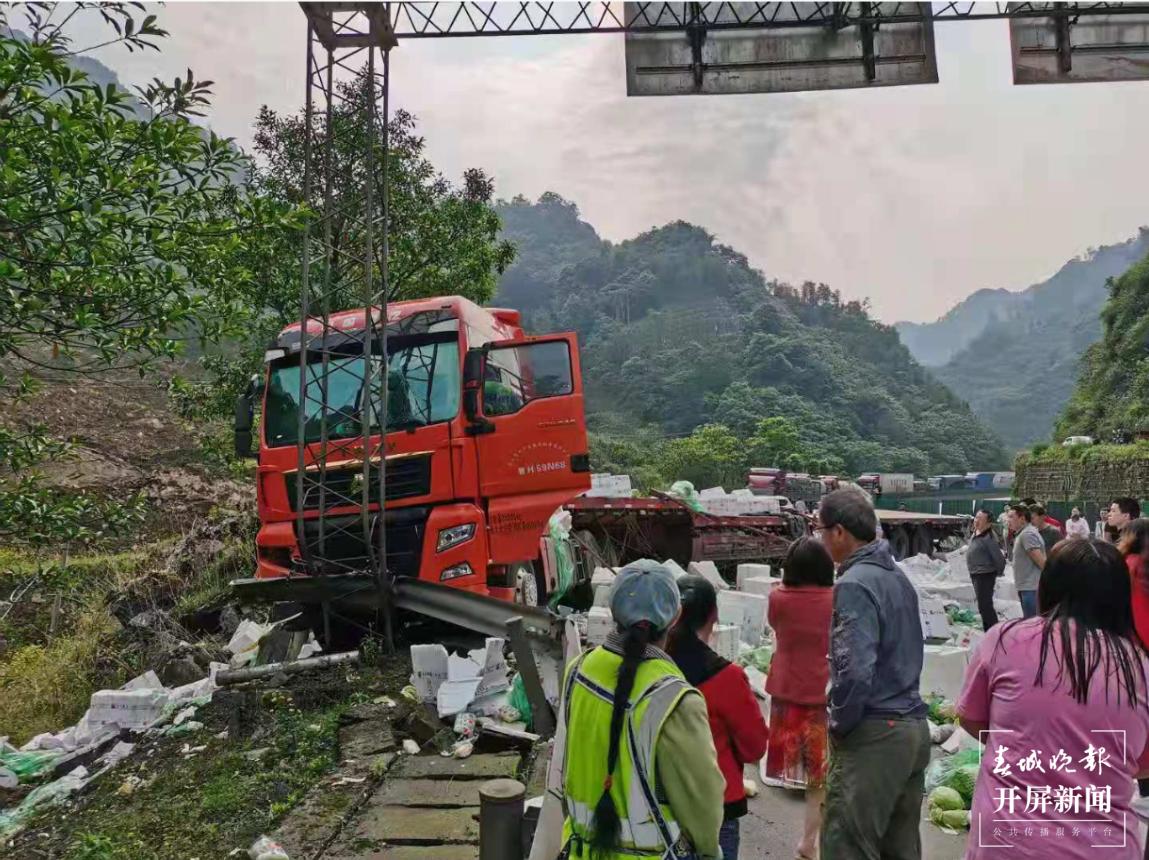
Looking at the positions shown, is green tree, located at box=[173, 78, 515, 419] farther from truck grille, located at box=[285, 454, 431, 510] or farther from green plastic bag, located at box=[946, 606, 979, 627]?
green plastic bag, located at box=[946, 606, 979, 627]

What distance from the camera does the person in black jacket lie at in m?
8.23

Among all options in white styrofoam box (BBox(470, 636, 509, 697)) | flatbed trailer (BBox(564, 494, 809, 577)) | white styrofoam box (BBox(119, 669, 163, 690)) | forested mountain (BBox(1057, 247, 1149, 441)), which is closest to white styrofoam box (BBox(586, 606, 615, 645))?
white styrofoam box (BBox(470, 636, 509, 697))

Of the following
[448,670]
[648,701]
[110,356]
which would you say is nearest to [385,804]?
[448,670]

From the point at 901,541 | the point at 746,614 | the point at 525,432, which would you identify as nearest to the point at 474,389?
the point at 525,432

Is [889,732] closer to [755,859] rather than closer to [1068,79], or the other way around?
[755,859]

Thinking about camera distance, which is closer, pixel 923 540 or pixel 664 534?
pixel 664 534

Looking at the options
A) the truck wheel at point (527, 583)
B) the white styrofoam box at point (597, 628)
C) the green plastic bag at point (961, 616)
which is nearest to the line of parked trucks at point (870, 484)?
the green plastic bag at point (961, 616)

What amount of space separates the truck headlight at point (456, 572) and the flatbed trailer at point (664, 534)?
14.4ft

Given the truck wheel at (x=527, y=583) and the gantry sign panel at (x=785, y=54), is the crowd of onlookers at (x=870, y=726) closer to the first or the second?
the truck wheel at (x=527, y=583)

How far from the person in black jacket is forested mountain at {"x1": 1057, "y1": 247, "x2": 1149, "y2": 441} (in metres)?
32.2

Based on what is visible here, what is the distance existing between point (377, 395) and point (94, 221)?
4.23 metres

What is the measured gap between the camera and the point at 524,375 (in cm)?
784

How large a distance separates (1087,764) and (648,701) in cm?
108

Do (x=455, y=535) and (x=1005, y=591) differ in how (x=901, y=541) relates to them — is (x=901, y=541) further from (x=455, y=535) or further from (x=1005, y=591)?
(x=455, y=535)
